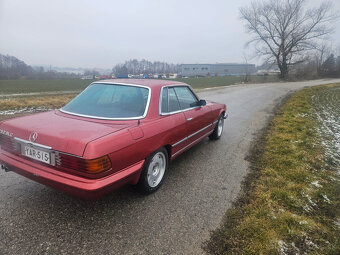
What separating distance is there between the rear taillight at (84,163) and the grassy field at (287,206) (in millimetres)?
1268

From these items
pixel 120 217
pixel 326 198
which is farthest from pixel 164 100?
pixel 326 198

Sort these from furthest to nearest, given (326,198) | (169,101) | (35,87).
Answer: (35,87), (169,101), (326,198)

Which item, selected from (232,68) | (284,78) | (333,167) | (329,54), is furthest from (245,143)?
(232,68)

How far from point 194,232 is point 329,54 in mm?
72697

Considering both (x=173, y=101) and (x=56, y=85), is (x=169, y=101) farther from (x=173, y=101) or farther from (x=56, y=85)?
A: (x=56, y=85)

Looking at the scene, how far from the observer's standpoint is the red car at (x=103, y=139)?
2092 mm

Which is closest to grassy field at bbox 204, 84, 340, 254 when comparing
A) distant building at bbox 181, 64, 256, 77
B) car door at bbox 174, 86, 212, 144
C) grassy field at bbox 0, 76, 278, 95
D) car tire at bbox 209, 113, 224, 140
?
car tire at bbox 209, 113, 224, 140

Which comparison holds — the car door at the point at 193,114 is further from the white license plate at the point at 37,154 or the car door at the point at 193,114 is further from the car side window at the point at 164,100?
the white license plate at the point at 37,154

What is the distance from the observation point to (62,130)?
228 cm

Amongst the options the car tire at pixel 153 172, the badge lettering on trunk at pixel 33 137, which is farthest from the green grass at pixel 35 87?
the car tire at pixel 153 172

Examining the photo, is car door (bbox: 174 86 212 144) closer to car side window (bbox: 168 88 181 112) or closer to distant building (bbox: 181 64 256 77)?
car side window (bbox: 168 88 181 112)

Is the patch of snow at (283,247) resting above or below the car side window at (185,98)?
below

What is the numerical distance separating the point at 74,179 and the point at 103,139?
48cm

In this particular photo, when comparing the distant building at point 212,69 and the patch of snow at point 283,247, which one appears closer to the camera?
the patch of snow at point 283,247
